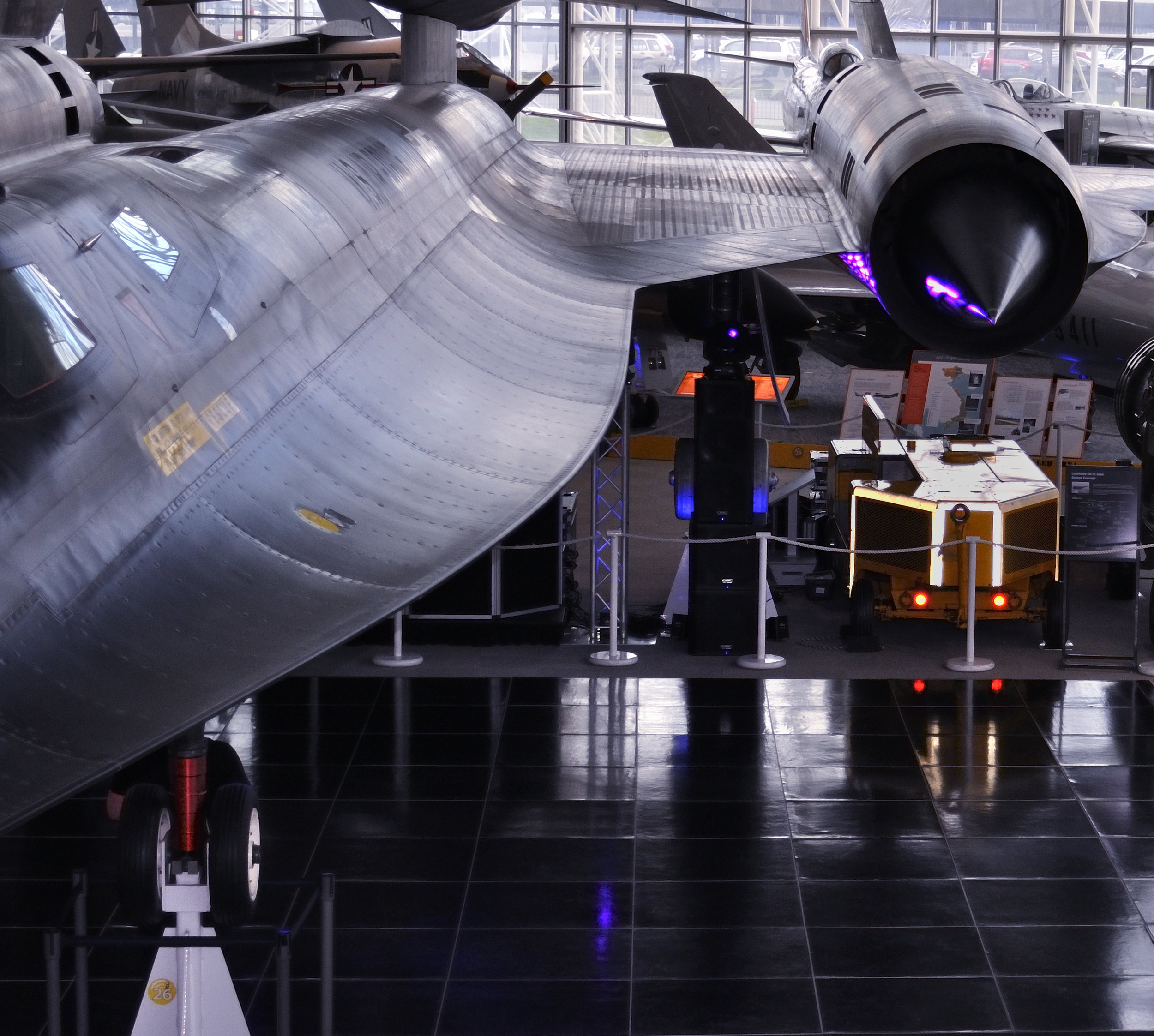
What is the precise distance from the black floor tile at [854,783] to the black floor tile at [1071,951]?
4.61 feet

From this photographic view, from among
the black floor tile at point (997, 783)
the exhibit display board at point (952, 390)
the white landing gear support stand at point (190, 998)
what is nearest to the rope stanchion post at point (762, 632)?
the black floor tile at point (997, 783)

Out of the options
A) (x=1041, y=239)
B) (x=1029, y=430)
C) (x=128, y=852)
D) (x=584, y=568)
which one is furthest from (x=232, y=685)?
(x=1029, y=430)

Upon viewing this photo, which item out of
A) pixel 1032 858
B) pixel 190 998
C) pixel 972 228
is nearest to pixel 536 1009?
pixel 190 998

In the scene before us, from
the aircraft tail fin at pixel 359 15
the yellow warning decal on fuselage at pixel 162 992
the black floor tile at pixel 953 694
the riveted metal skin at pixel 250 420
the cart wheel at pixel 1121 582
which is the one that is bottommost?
the black floor tile at pixel 953 694

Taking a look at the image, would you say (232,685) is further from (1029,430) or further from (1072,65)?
(1072,65)

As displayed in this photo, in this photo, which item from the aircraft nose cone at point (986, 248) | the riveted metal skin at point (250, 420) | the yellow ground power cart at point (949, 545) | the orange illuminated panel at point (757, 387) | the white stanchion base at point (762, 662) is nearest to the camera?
the riveted metal skin at point (250, 420)

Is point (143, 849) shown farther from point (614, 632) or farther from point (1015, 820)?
point (614, 632)

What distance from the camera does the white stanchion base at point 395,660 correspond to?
9289 mm

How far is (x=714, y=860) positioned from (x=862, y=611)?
353 centimetres

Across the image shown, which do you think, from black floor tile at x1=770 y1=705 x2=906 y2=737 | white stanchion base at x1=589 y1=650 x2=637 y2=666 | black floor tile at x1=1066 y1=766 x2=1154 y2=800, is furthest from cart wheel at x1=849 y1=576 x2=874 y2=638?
black floor tile at x1=1066 y1=766 x2=1154 y2=800

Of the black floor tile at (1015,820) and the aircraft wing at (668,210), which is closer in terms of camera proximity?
the black floor tile at (1015,820)

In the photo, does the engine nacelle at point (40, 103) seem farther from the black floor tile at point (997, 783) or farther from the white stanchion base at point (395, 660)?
the black floor tile at point (997, 783)

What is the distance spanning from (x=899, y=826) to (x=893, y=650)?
9.96ft

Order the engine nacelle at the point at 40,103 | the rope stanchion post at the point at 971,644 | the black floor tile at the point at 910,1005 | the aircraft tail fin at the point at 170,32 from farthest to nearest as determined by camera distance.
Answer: the aircraft tail fin at the point at 170,32, the engine nacelle at the point at 40,103, the rope stanchion post at the point at 971,644, the black floor tile at the point at 910,1005
